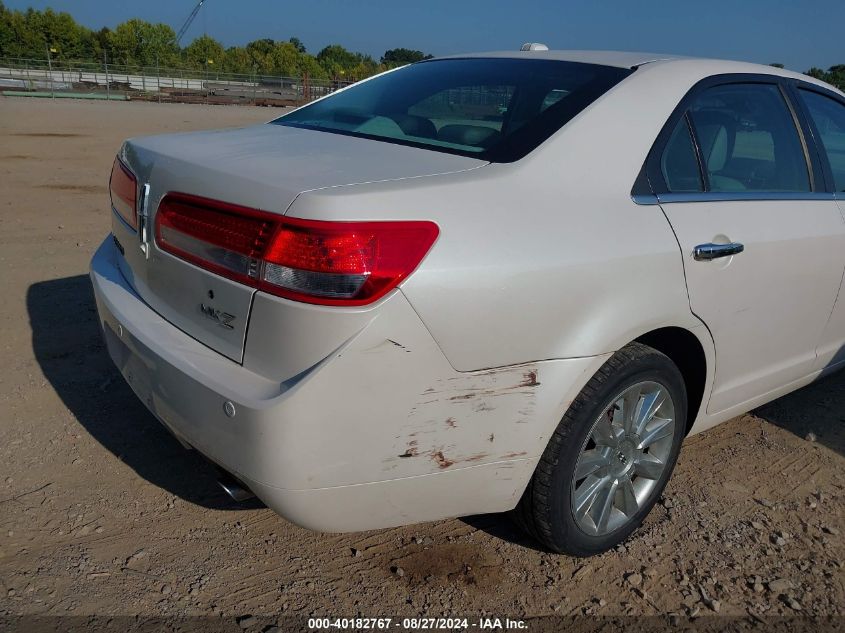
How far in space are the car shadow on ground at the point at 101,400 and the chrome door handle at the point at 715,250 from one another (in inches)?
73.2

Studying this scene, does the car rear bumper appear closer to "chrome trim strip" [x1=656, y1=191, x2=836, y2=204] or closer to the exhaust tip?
the exhaust tip

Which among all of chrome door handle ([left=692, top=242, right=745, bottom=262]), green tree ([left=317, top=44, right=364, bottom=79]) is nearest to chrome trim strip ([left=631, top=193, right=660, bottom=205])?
chrome door handle ([left=692, top=242, right=745, bottom=262])

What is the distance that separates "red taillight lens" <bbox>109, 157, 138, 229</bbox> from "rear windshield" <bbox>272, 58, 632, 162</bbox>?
72cm

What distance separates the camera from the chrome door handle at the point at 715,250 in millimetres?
2492

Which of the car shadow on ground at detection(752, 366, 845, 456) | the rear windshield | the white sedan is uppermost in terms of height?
the rear windshield

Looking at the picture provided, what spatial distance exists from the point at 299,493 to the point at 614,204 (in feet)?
4.25

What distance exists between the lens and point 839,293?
10.8 feet

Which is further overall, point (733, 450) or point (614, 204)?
point (733, 450)

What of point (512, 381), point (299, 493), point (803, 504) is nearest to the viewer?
point (299, 493)

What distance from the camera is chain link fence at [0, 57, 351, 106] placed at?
4394 cm

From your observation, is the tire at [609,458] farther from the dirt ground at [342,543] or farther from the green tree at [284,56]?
the green tree at [284,56]

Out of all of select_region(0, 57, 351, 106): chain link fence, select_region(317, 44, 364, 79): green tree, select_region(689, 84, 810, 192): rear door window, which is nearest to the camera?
select_region(689, 84, 810, 192): rear door window

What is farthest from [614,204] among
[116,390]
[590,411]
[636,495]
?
[116,390]

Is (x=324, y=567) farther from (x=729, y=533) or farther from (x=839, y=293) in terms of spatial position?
(x=839, y=293)
